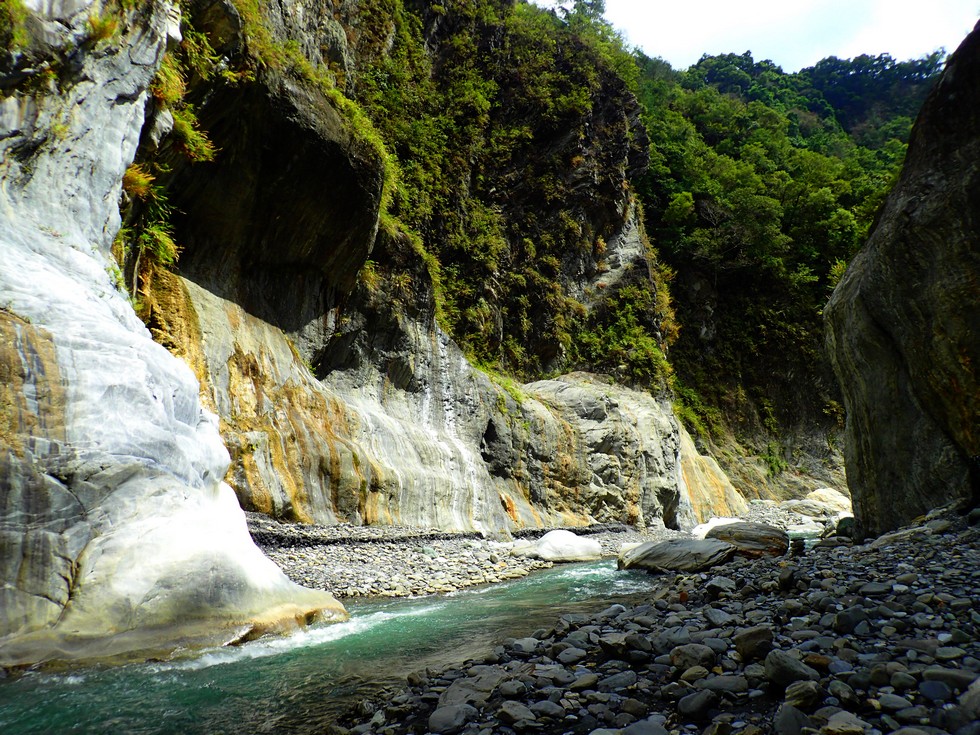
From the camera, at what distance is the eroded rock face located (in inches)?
275

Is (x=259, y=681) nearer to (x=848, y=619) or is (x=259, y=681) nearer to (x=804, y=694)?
(x=804, y=694)

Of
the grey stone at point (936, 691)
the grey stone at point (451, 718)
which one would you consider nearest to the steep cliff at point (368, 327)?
the grey stone at point (451, 718)

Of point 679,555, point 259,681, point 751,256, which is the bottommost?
point 679,555

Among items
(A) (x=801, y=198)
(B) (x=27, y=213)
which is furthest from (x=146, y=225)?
(A) (x=801, y=198)

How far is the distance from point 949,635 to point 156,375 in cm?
724

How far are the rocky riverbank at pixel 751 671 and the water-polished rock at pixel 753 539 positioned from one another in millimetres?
4949

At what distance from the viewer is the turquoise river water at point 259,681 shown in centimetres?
376

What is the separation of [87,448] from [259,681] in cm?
256

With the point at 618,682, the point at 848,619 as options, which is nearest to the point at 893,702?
the point at 848,619

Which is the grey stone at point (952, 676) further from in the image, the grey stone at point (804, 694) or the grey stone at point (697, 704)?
the grey stone at point (697, 704)

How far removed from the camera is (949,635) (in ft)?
11.2

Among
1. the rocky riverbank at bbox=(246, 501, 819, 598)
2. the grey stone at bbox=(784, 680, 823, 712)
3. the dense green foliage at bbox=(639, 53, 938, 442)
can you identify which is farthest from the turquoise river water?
the dense green foliage at bbox=(639, 53, 938, 442)

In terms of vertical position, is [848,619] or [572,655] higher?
[848,619]

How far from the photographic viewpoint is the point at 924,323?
7.41 metres
